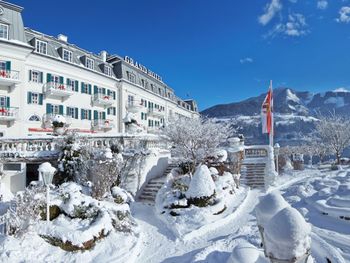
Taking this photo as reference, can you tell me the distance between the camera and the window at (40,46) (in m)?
27.8

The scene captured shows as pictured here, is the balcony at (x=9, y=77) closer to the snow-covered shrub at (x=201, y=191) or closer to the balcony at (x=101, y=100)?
the balcony at (x=101, y=100)

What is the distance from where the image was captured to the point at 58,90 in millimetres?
28906

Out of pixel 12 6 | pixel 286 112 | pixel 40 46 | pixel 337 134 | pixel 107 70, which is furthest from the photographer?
pixel 286 112

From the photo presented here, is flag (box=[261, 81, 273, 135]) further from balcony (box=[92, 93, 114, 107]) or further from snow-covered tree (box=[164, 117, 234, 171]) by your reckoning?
balcony (box=[92, 93, 114, 107])

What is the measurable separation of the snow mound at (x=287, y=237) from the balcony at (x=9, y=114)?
26.3m

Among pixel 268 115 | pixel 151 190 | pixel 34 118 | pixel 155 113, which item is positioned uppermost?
pixel 155 113

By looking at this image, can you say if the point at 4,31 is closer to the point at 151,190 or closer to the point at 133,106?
the point at 133,106

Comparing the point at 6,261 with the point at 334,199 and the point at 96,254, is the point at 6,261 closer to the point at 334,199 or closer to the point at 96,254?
the point at 96,254

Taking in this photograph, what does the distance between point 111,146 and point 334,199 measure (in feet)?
36.7

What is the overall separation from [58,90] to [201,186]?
73.4ft

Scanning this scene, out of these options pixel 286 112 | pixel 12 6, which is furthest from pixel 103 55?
pixel 286 112

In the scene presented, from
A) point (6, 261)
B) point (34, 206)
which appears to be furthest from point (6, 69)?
point (6, 261)

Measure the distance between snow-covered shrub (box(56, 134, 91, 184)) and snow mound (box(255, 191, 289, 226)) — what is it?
10.6 metres

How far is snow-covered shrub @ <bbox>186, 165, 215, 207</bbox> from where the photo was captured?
12.1 metres
